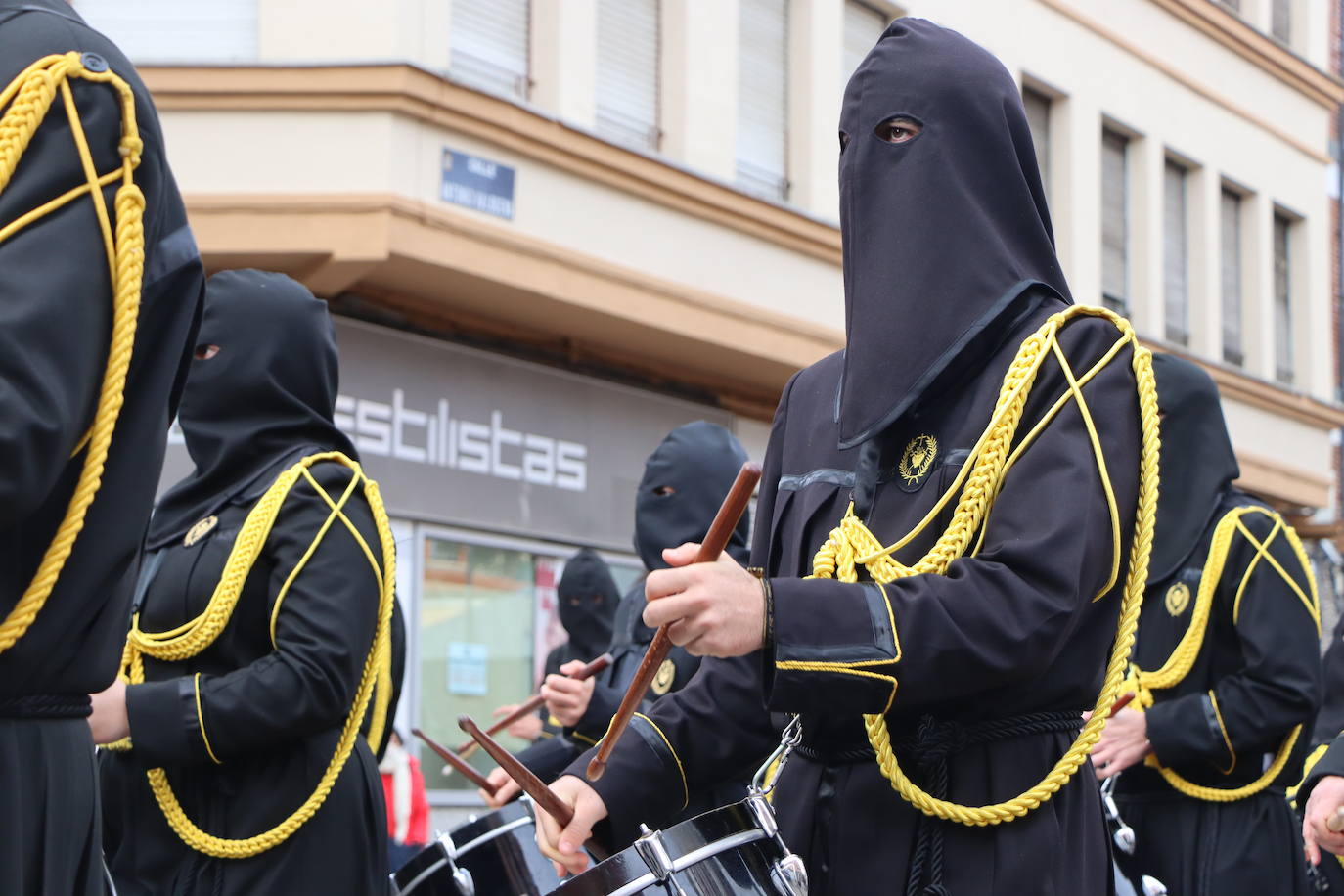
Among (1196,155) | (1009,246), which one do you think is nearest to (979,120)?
(1009,246)

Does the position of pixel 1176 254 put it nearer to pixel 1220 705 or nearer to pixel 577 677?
pixel 577 677

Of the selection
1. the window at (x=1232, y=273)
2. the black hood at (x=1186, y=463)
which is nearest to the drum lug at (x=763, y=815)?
the black hood at (x=1186, y=463)

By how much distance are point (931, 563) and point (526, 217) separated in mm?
10870

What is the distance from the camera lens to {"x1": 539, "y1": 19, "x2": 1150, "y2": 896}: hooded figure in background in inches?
108

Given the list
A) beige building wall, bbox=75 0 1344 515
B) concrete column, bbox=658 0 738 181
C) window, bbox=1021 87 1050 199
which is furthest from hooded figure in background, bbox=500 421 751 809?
window, bbox=1021 87 1050 199

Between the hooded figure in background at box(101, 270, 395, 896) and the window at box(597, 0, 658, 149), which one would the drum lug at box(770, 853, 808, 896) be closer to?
the hooded figure in background at box(101, 270, 395, 896)

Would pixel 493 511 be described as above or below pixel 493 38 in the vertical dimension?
below

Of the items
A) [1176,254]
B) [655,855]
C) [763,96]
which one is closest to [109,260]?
[655,855]

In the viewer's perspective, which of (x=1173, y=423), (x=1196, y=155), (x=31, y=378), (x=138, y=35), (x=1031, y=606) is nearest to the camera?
(x=31, y=378)

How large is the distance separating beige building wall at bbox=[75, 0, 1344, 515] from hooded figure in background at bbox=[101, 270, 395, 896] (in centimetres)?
770

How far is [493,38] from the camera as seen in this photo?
1378cm

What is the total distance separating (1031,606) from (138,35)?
11.4 metres

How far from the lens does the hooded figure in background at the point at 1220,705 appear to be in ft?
17.9

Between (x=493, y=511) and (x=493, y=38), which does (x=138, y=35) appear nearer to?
(x=493, y=38)
